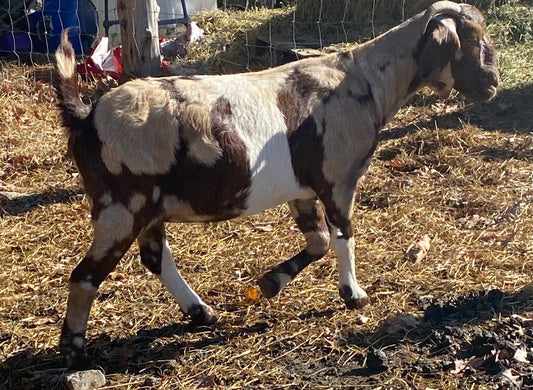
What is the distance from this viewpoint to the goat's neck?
194 inches

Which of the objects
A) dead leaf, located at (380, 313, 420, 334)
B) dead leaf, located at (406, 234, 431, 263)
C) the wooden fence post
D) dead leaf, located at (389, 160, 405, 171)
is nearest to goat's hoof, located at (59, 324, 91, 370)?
dead leaf, located at (380, 313, 420, 334)

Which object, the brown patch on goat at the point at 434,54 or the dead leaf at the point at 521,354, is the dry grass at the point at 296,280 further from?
the brown patch on goat at the point at 434,54

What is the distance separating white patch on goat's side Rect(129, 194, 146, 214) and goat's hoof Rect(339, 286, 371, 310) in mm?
1452

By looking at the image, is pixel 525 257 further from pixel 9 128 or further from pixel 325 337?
pixel 9 128

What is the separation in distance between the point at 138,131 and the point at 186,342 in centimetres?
128

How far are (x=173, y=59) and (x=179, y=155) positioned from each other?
21.1 ft

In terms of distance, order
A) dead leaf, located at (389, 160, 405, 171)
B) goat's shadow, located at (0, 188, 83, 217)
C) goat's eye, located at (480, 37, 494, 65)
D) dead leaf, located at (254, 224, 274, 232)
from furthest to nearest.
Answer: dead leaf, located at (389, 160, 405, 171)
goat's shadow, located at (0, 188, 83, 217)
dead leaf, located at (254, 224, 274, 232)
goat's eye, located at (480, 37, 494, 65)

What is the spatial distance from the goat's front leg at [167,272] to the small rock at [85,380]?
0.76 meters

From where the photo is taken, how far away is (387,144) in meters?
7.82

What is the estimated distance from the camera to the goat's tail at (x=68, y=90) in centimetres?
420

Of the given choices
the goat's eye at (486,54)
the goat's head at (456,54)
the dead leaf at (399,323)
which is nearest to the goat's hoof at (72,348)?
the dead leaf at (399,323)

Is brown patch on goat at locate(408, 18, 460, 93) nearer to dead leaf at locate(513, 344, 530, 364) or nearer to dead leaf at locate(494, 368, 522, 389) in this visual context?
dead leaf at locate(513, 344, 530, 364)

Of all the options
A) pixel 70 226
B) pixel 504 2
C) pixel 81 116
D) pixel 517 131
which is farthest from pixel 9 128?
pixel 504 2

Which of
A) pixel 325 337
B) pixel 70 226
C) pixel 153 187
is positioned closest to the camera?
pixel 153 187
